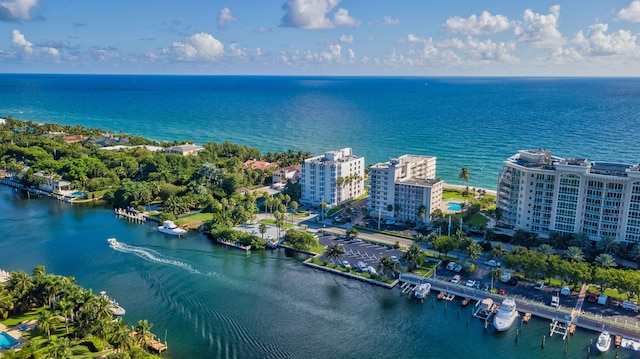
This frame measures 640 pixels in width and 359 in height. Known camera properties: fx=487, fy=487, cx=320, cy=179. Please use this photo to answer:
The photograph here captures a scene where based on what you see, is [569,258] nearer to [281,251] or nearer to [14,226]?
[281,251]

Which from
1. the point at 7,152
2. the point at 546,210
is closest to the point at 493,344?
the point at 546,210

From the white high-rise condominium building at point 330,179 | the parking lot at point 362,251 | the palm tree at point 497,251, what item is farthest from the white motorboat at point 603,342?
the white high-rise condominium building at point 330,179

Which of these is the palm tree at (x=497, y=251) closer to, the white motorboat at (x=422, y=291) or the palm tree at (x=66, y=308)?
the white motorboat at (x=422, y=291)

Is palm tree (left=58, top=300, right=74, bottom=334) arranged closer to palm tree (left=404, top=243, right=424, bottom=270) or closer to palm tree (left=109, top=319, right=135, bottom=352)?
palm tree (left=109, top=319, right=135, bottom=352)

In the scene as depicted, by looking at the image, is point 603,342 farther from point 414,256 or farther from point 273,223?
point 273,223

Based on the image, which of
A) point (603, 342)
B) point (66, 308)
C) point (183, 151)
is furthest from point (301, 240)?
point (183, 151)

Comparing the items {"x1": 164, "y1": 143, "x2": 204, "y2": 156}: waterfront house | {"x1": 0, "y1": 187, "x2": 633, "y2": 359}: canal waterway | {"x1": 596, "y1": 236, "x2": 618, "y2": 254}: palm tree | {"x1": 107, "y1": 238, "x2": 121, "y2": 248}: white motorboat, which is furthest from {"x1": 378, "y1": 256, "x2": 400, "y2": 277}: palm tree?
{"x1": 164, "y1": 143, "x2": 204, "y2": 156}: waterfront house
